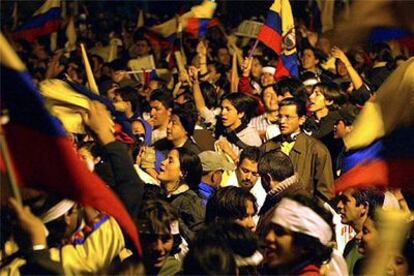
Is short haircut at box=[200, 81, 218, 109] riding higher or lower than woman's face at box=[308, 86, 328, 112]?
lower

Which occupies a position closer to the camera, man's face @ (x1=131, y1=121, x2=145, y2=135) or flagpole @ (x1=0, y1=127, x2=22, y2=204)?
flagpole @ (x1=0, y1=127, x2=22, y2=204)

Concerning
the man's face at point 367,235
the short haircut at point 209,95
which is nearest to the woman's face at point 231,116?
the short haircut at point 209,95

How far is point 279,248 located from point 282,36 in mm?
7418

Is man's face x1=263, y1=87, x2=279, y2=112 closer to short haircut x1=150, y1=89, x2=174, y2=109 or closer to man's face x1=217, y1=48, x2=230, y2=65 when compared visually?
short haircut x1=150, y1=89, x2=174, y2=109

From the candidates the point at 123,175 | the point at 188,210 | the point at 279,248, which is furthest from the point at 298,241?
the point at 188,210

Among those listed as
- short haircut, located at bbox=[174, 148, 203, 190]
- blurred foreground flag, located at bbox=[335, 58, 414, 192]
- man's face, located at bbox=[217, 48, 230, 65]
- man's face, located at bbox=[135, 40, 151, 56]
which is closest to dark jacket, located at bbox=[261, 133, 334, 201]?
short haircut, located at bbox=[174, 148, 203, 190]

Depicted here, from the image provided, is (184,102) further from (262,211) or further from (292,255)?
(292,255)

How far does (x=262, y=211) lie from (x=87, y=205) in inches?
85.9

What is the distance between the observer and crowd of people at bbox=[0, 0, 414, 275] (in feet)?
17.9

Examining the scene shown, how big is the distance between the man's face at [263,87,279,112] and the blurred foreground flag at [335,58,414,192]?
4324 millimetres

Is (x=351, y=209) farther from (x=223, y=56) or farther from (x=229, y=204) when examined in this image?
(x=223, y=56)

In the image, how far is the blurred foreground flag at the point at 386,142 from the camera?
635 cm

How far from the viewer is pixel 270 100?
11.2 meters

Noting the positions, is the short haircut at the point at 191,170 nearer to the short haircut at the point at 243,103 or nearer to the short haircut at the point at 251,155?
the short haircut at the point at 251,155
